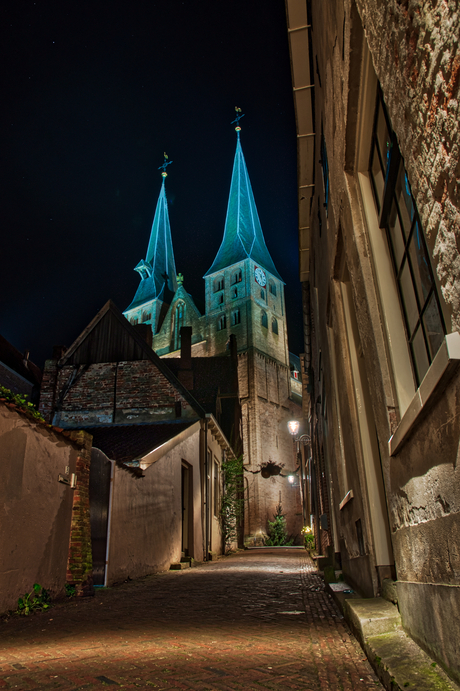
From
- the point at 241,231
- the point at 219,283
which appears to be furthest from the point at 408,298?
the point at 241,231

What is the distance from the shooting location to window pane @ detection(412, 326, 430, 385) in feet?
8.32

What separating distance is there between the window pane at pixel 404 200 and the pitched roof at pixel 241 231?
51648 mm

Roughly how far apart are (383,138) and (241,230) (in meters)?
55.8

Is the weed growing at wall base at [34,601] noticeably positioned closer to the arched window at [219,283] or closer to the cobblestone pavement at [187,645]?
the cobblestone pavement at [187,645]

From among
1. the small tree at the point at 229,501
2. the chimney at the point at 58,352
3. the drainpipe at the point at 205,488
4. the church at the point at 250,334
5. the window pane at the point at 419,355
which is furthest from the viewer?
the church at the point at 250,334

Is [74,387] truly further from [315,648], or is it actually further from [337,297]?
[315,648]

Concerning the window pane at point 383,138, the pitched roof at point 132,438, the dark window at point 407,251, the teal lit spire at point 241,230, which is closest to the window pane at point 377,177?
the dark window at point 407,251

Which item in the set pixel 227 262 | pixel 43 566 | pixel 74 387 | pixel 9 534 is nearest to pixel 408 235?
pixel 9 534

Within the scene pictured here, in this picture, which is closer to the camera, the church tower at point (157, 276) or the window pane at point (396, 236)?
the window pane at point (396, 236)

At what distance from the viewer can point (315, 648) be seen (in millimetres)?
3262

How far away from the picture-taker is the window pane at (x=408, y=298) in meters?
2.64

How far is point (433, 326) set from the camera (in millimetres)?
2281

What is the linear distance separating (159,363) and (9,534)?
11.9m

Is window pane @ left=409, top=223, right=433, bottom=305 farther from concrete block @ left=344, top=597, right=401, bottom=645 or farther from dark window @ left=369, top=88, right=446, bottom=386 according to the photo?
concrete block @ left=344, top=597, right=401, bottom=645
